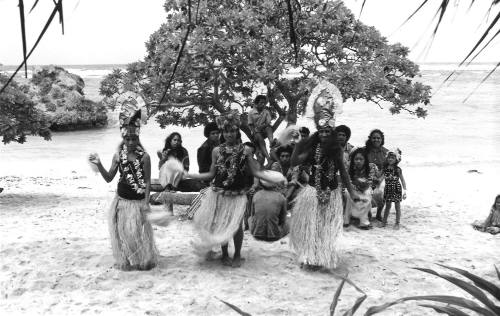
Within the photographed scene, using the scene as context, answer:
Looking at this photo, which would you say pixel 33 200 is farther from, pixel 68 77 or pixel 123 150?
pixel 68 77

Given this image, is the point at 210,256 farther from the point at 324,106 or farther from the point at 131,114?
the point at 324,106

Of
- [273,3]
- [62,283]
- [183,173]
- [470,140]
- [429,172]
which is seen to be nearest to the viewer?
[62,283]

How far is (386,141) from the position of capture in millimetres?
19438

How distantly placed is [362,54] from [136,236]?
3934 millimetres

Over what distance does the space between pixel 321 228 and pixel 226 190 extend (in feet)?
3.13

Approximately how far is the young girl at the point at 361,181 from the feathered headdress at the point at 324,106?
1899mm

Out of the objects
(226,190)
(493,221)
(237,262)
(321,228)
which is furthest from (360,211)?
(226,190)

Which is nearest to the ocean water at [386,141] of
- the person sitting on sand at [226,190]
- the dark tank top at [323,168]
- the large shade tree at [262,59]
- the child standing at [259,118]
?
the large shade tree at [262,59]

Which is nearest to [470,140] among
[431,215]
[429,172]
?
[429,172]

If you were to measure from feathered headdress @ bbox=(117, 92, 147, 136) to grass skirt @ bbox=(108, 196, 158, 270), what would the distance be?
2.09 feet

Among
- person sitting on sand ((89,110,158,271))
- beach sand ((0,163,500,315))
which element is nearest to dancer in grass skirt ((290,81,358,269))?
beach sand ((0,163,500,315))

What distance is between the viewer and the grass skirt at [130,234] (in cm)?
488

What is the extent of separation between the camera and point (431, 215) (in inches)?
307

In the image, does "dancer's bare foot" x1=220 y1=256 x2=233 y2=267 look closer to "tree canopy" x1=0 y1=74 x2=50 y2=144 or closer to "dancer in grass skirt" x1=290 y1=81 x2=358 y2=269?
"dancer in grass skirt" x1=290 y1=81 x2=358 y2=269
